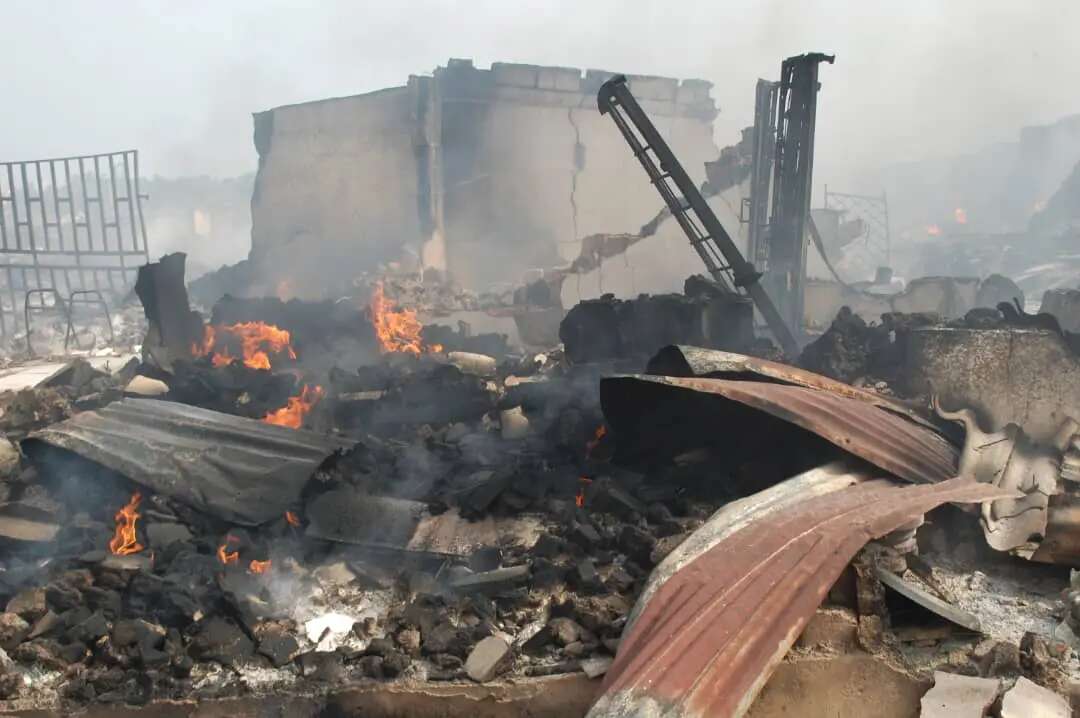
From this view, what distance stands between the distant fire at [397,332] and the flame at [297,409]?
2770 mm

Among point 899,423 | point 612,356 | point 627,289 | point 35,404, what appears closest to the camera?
point 899,423

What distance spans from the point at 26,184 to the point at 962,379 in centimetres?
1997

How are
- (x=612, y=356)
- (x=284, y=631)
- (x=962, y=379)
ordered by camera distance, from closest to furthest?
(x=284, y=631)
(x=962, y=379)
(x=612, y=356)

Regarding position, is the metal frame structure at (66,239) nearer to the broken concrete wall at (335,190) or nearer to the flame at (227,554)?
the broken concrete wall at (335,190)

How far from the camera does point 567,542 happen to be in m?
4.90

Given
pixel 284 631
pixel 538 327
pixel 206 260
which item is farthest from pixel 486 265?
pixel 206 260

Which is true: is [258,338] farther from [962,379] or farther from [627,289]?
[627,289]

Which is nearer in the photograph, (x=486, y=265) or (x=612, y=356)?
(x=612, y=356)

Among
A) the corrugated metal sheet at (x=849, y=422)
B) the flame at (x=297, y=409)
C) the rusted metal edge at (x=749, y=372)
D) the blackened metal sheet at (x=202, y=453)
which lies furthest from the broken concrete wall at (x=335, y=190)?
the corrugated metal sheet at (x=849, y=422)

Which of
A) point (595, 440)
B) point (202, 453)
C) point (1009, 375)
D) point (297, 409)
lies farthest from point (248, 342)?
point (1009, 375)

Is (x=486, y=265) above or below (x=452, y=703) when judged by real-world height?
above

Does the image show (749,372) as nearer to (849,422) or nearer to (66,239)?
(849,422)

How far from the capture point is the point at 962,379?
23.4 ft

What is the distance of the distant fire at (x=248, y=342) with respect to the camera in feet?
35.4
